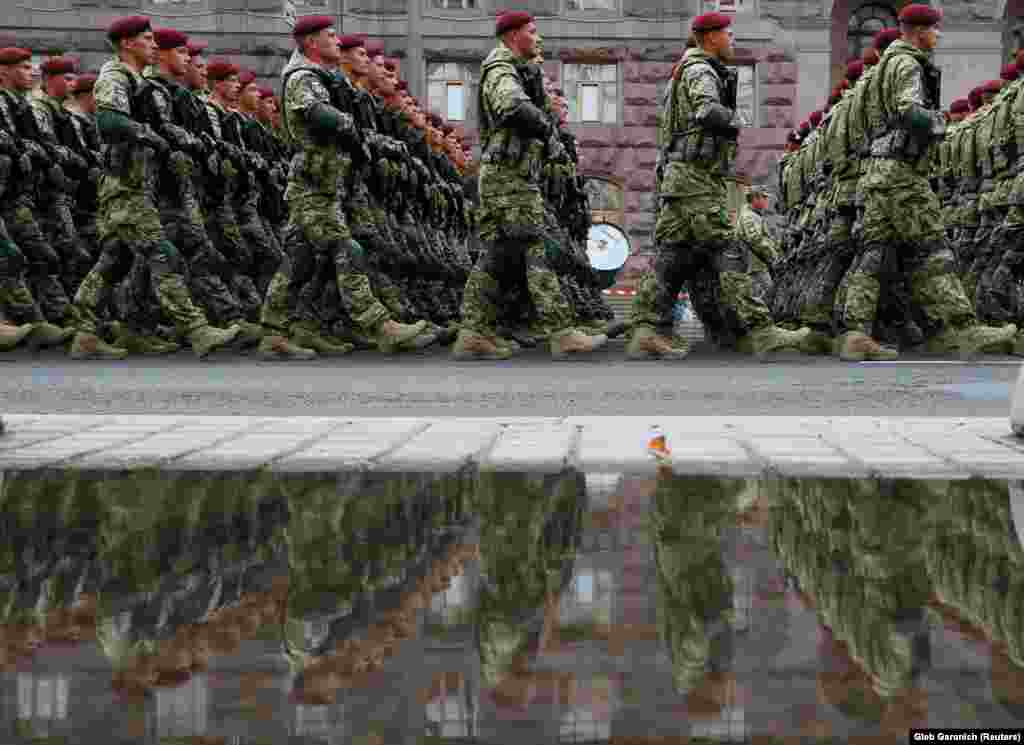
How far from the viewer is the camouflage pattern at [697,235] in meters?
9.59

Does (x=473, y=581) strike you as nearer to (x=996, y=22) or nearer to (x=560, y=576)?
(x=560, y=576)

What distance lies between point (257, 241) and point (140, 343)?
280 centimetres

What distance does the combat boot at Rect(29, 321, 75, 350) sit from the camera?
1169 centimetres

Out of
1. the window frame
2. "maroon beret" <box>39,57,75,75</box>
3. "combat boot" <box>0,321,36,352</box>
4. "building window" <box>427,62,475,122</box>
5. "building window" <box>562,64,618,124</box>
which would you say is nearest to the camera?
"combat boot" <box>0,321,36,352</box>

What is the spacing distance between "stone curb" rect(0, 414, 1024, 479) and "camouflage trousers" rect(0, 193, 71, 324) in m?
6.79

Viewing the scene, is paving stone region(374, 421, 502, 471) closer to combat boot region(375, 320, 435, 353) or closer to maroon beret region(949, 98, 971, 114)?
combat boot region(375, 320, 435, 353)

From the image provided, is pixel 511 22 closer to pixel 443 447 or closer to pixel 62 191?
pixel 62 191

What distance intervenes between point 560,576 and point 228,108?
37.8 ft

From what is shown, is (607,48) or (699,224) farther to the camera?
(607,48)

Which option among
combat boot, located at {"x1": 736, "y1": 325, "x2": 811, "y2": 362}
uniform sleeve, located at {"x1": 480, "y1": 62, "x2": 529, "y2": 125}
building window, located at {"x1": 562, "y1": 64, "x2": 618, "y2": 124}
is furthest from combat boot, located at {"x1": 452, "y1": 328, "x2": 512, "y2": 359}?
building window, located at {"x1": 562, "y1": 64, "x2": 618, "y2": 124}

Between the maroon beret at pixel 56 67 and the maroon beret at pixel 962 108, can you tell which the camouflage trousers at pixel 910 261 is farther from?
the maroon beret at pixel 56 67

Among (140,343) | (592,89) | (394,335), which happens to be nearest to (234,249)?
(140,343)

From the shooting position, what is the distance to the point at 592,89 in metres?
27.6

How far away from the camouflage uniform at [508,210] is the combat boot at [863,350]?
2.03 meters
